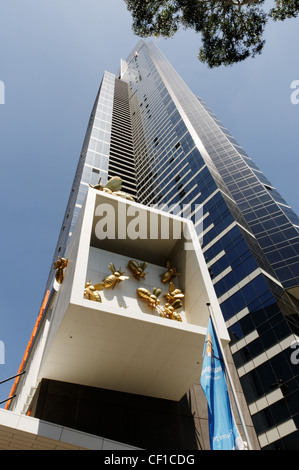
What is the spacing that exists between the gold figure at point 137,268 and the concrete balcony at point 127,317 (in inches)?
10.9

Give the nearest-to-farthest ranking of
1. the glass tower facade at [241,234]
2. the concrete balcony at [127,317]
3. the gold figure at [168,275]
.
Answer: the concrete balcony at [127,317], the gold figure at [168,275], the glass tower facade at [241,234]

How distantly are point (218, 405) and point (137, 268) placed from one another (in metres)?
A: 7.17

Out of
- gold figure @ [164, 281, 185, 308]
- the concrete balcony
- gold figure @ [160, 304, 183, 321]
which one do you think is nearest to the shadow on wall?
the concrete balcony

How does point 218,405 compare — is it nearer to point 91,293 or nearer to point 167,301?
point 91,293

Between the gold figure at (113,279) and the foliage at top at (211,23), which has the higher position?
the foliage at top at (211,23)

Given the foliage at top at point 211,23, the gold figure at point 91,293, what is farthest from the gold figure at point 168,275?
the foliage at top at point 211,23

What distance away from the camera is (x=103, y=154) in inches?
2306

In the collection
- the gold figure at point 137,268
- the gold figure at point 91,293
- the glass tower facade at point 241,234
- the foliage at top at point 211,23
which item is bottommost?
the glass tower facade at point 241,234

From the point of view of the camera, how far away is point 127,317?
32.5ft

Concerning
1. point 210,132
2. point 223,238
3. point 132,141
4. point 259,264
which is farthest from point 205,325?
point 132,141

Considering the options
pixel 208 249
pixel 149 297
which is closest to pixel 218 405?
pixel 149 297

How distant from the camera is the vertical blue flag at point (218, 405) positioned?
756 cm

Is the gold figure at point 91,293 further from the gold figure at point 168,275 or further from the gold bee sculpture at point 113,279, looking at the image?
the gold figure at point 168,275

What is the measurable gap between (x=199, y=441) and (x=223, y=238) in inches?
1250
